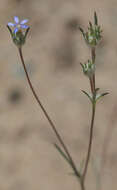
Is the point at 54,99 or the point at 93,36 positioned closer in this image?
the point at 93,36

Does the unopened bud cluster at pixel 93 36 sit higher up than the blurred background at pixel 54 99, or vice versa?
the unopened bud cluster at pixel 93 36

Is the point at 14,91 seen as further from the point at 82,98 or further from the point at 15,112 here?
the point at 82,98

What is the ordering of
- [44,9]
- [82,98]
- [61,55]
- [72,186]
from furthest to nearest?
[44,9]
[61,55]
[82,98]
[72,186]

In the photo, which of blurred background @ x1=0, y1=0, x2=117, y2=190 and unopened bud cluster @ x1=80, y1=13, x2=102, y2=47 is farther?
blurred background @ x1=0, y1=0, x2=117, y2=190

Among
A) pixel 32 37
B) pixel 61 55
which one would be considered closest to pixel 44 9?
pixel 32 37

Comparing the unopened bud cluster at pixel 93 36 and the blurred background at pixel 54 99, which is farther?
the blurred background at pixel 54 99

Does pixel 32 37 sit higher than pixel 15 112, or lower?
Answer: higher

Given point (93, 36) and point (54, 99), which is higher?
point (93, 36)

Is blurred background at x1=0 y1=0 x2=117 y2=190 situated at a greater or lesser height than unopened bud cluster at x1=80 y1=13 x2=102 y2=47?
lesser
